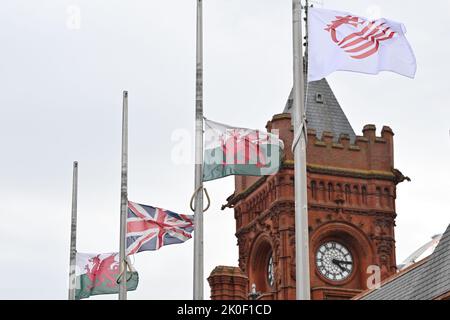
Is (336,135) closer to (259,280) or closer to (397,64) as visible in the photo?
(259,280)

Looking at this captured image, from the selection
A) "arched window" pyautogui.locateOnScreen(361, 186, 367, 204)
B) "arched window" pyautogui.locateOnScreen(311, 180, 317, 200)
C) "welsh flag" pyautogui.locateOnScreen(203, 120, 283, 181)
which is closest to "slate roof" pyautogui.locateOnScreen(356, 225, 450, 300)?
"welsh flag" pyautogui.locateOnScreen(203, 120, 283, 181)

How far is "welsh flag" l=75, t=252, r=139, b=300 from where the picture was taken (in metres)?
35.4

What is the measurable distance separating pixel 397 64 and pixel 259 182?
5496cm

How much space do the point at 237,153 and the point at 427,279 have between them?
10322 millimetres

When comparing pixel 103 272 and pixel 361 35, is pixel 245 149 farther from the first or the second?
pixel 103 272

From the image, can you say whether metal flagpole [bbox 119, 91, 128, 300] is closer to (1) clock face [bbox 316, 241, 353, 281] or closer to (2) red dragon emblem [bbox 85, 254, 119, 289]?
(2) red dragon emblem [bbox 85, 254, 119, 289]

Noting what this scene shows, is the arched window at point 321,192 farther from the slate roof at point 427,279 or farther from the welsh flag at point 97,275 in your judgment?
the welsh flag at point 97,275

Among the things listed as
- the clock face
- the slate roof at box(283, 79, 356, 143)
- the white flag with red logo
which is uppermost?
the slate roof at box(283, 79, 356, 143)

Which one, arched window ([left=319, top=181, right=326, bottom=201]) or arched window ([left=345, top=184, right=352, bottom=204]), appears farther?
arched window ([left=345, top=184, right=352, bottom=204])

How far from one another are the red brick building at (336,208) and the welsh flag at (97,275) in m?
36.6

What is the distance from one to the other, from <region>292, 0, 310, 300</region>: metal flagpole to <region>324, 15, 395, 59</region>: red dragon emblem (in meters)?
0.68

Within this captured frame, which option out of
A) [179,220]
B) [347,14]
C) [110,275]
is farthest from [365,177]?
[347,14]

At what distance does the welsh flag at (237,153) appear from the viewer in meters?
24.8
